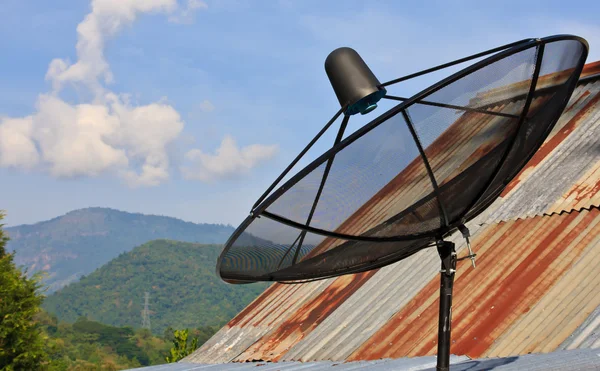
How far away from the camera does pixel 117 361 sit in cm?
13888

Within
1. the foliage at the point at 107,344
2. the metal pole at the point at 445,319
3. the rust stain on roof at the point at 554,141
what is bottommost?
the foliage at the point at 107,344

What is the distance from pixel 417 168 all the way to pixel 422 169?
6cm

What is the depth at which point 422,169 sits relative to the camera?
16.7 feet

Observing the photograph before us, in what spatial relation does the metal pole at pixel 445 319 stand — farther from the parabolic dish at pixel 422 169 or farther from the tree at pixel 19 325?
the tree at pixel 19 325

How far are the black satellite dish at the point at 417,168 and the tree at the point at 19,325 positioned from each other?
1142 inches

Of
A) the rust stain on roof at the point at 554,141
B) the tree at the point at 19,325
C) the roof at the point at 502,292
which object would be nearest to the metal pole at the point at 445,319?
the roof at the point at 502,292

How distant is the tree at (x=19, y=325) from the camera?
31047 millimetres

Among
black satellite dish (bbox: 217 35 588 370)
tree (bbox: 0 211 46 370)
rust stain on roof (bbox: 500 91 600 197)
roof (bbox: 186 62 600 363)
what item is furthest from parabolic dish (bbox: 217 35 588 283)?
tree (bbox: 0 211 46 370)

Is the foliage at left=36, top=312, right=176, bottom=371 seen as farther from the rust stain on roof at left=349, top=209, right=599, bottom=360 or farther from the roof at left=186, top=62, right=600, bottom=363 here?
the rust stain on roof at left=349, top=209, right=599, bottom=360

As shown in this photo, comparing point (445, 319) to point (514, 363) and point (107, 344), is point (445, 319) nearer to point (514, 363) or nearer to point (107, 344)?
point (514, 363)

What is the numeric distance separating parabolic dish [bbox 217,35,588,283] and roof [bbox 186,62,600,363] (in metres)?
2.40

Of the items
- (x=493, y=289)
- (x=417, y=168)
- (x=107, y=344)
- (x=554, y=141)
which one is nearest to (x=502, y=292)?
(x=493, y=289)

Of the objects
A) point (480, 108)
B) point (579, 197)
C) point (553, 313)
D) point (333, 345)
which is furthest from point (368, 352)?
point (480, 108)

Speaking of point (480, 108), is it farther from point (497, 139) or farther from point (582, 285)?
point (582, 285)
